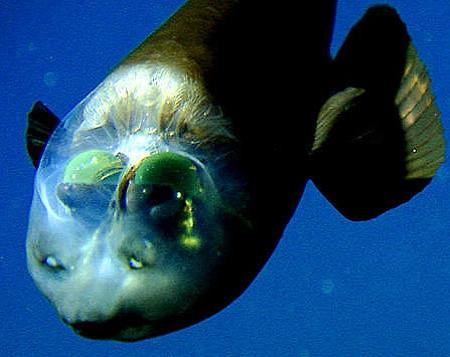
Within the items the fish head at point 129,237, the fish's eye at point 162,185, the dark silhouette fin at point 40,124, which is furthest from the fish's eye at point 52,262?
the dark silhouette fin at point 40,124

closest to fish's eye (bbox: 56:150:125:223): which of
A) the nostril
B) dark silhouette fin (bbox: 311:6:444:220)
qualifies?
the nostril

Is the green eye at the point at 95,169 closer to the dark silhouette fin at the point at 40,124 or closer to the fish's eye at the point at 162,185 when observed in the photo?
the fish's eye at the point at 162,185

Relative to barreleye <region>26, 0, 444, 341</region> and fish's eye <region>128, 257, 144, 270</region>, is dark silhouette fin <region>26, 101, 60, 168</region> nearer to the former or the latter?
barreleye <region>26, 0, 444, 341</region>

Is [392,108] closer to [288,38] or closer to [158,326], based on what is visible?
[288,38]

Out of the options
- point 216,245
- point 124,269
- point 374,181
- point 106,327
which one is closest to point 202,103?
point 216,245

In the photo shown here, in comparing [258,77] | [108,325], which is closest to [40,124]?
[258,77]

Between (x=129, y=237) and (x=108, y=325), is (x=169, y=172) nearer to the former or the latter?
(x=129, y=237)
